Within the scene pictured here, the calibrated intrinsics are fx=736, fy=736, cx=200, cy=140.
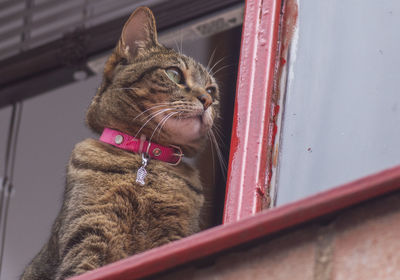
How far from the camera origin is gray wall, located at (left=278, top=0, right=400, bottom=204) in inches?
81.4

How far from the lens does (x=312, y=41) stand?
2287 mm

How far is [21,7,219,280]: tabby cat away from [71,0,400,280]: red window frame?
12.3 inches

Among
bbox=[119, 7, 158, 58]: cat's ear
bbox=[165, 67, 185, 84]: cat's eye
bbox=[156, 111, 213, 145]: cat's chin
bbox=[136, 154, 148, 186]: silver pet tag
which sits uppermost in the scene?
bbox=[119, 7, 158, 58]: cat's ear

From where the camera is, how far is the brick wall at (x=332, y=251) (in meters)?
1.37

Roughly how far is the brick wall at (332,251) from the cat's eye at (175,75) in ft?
4.01

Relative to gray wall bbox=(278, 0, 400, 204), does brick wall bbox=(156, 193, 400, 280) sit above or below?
below

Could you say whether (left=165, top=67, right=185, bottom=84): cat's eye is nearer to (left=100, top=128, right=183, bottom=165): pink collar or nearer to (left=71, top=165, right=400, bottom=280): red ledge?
(left=100, top=128, right=183, bottom=165): pink collar

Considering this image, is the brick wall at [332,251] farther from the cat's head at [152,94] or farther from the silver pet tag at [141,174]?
the cat's head at [152,94]

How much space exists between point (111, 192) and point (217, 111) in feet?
2.26

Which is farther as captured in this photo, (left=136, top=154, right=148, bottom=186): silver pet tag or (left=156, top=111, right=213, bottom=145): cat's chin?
(left=156, top=111, right=213, bottom=145): cat's chin

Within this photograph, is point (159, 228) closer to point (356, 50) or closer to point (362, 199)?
point (356, 50)

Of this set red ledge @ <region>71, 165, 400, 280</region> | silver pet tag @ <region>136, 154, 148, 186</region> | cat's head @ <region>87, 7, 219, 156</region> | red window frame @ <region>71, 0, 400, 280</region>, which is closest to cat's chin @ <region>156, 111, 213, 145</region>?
cat's head @ <region>87, 7, 219, 156</region>

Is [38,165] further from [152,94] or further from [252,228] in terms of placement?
[252,228]

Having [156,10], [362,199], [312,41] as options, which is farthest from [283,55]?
[156,10]
